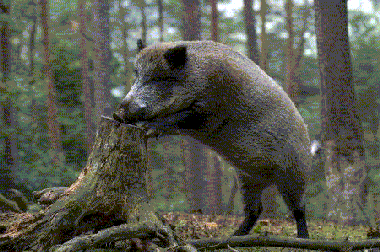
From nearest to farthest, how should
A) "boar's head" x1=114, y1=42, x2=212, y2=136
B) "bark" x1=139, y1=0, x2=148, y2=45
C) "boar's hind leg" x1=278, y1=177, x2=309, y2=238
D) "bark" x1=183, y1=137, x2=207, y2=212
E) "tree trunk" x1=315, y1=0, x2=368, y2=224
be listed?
"boar's head" x1=114, y1=42, x2=212, y2=136, "boar's hind leg" x1=278, y1=177, x2=309, y2=238, "tree trunk" x1=315, y1=0, x2=368, y2=224, "bark" x1=183, y1=137, x2=207, y2=212, "bark" x1=139, y1=0, x2=148, y2=45

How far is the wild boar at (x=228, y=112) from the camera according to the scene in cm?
302

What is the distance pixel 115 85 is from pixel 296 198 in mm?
9876

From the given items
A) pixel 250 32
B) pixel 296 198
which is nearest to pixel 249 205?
pixel 296 198

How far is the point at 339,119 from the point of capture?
21.8 feet

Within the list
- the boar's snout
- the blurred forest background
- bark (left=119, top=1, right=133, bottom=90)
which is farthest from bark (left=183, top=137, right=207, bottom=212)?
the boar's snout

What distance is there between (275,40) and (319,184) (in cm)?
621

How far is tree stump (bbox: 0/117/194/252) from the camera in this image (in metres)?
2.25

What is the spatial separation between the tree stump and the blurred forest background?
235cm

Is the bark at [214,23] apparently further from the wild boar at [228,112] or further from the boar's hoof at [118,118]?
the boar's hoof at [118,118]

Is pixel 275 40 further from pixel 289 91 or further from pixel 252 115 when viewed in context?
pixel 252 115

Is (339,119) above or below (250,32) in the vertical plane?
below

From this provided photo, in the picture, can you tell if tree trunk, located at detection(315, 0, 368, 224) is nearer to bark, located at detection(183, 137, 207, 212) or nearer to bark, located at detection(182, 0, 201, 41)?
bark, located at detection(182, 0, 201, 41)

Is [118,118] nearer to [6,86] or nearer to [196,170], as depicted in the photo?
[196,170]

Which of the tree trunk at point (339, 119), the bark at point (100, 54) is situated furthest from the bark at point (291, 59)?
the bark at point (100, 54)
